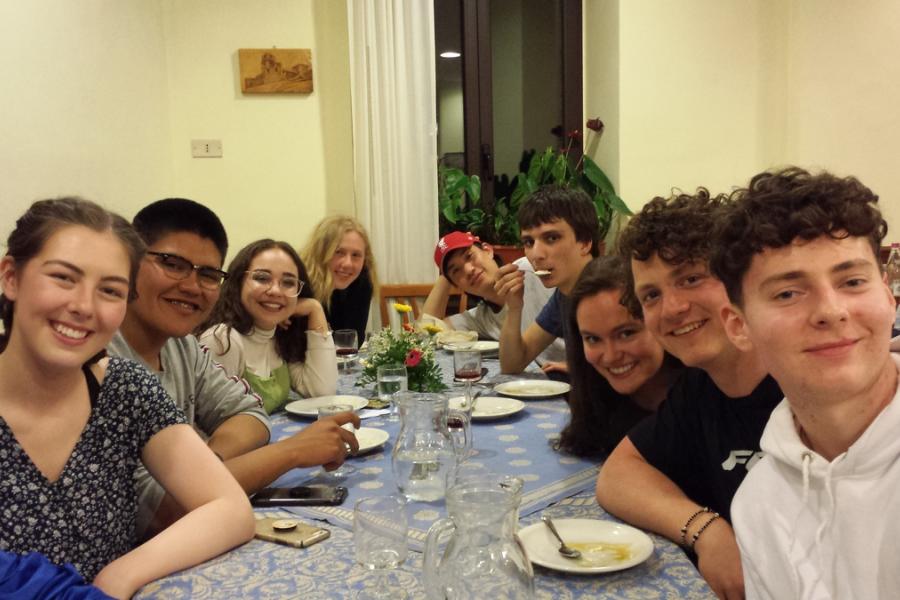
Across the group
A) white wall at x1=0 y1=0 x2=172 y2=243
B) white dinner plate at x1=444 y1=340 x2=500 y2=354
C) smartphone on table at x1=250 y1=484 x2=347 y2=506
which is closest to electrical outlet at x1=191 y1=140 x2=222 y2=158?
white wall at x1=0 y1=0 x2=172 y2=243

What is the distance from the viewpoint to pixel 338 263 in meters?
3.73

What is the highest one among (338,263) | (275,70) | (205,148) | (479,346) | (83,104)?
(275,70)

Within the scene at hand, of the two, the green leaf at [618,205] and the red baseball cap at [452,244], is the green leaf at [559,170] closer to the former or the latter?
the green leaf at [618,205]

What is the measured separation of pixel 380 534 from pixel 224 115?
3.81m

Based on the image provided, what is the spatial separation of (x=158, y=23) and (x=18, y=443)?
3.65 meters

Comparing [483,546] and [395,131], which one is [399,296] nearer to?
[395,131]

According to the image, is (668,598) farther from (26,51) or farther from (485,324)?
(26,51)

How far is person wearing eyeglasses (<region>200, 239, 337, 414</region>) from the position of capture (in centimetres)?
228

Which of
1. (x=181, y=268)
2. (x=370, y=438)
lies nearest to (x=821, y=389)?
(x=370, y=438)

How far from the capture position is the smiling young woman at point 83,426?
3.89ft

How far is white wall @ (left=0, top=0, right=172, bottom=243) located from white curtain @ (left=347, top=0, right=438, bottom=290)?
114cm

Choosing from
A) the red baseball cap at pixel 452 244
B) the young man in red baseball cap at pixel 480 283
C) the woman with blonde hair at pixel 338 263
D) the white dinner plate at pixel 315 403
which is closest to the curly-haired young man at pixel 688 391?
the white dinner plate at pixel 315 403

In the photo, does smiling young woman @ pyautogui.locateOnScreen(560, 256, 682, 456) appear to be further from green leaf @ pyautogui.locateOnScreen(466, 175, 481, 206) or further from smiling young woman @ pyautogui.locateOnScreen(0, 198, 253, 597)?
green leaf @ pyautogui.locateOnScreen(466, 175, 481, 206)

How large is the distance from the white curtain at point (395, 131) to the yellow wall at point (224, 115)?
0.45ft
